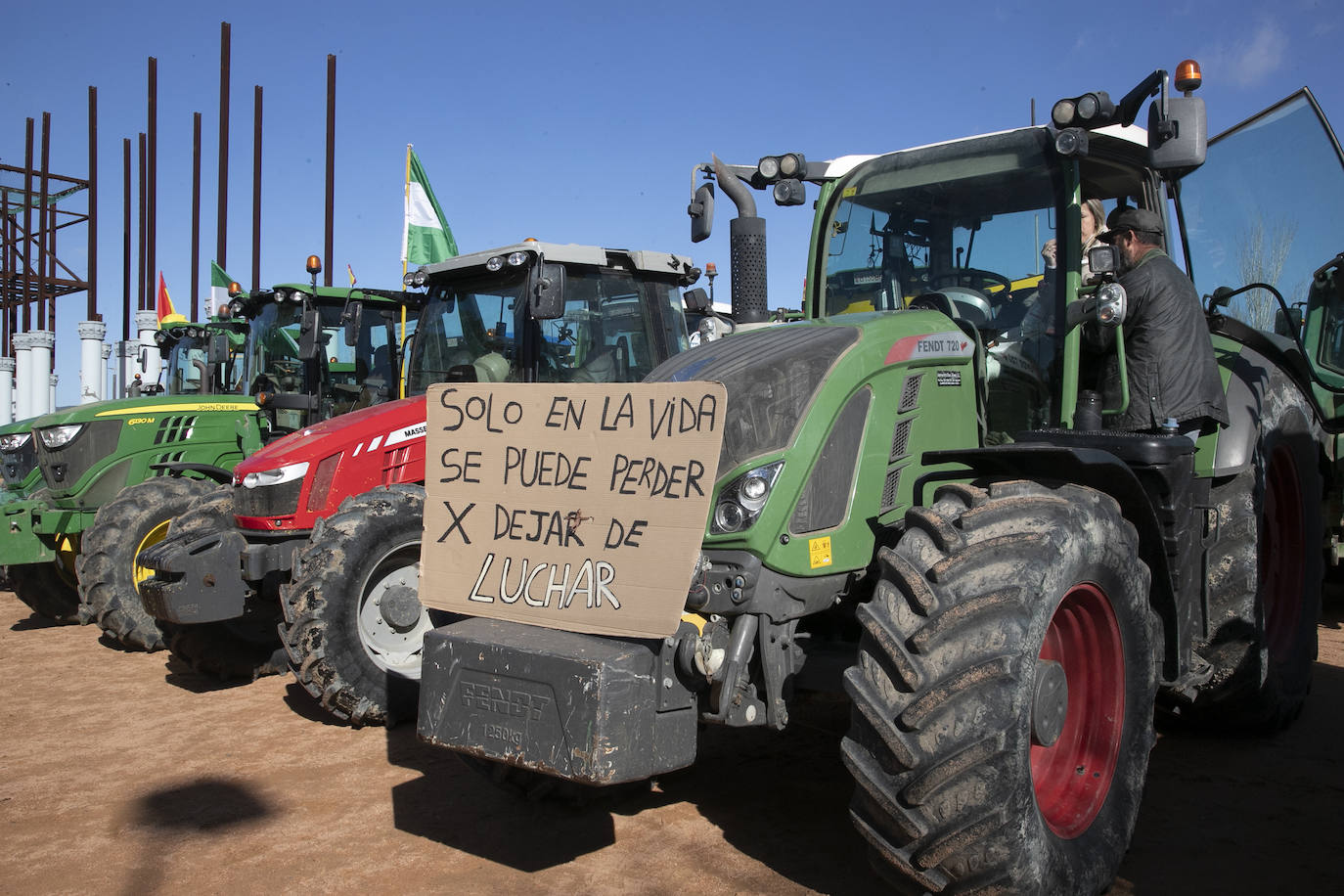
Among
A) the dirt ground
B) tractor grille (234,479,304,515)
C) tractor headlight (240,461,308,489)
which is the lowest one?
the dirt ground

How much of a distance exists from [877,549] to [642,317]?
12.8 ft

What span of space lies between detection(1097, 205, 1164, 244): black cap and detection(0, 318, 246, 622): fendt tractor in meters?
7.44

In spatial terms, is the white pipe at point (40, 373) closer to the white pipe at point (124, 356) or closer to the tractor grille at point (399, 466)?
the white pipe at point (124, 356)

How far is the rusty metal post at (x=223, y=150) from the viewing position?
1981cm

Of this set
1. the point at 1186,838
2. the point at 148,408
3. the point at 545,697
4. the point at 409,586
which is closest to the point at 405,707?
the point at 409,586

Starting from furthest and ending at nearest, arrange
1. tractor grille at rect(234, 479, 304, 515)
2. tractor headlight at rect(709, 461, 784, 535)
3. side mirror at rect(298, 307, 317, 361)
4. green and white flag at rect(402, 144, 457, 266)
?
green and white flag at rect(402, 144, 457, 266) < side mirror at rect(298, 307, 317, 361) < tractor grille at rect(234, 479, 304, 515) < tractor headlight at rect(709, 461, 784, 535)

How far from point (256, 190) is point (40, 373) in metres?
5.22

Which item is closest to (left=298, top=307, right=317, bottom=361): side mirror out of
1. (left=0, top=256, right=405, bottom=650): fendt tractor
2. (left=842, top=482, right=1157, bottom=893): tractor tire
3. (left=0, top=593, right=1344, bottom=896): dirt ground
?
(left=0, top=256, right=405, bottom=650): fendt tractor

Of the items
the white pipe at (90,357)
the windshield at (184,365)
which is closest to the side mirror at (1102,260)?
the windshield at (184,365)

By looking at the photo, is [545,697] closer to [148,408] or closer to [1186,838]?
[1186,838]

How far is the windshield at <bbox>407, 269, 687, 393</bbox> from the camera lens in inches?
257

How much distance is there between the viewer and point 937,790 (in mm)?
2627

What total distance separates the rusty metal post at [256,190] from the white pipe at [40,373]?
13.5 feet

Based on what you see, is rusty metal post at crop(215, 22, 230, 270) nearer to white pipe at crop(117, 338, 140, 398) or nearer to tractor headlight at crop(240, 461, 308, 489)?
white pipe at crop(117, 338, 140, 398)
